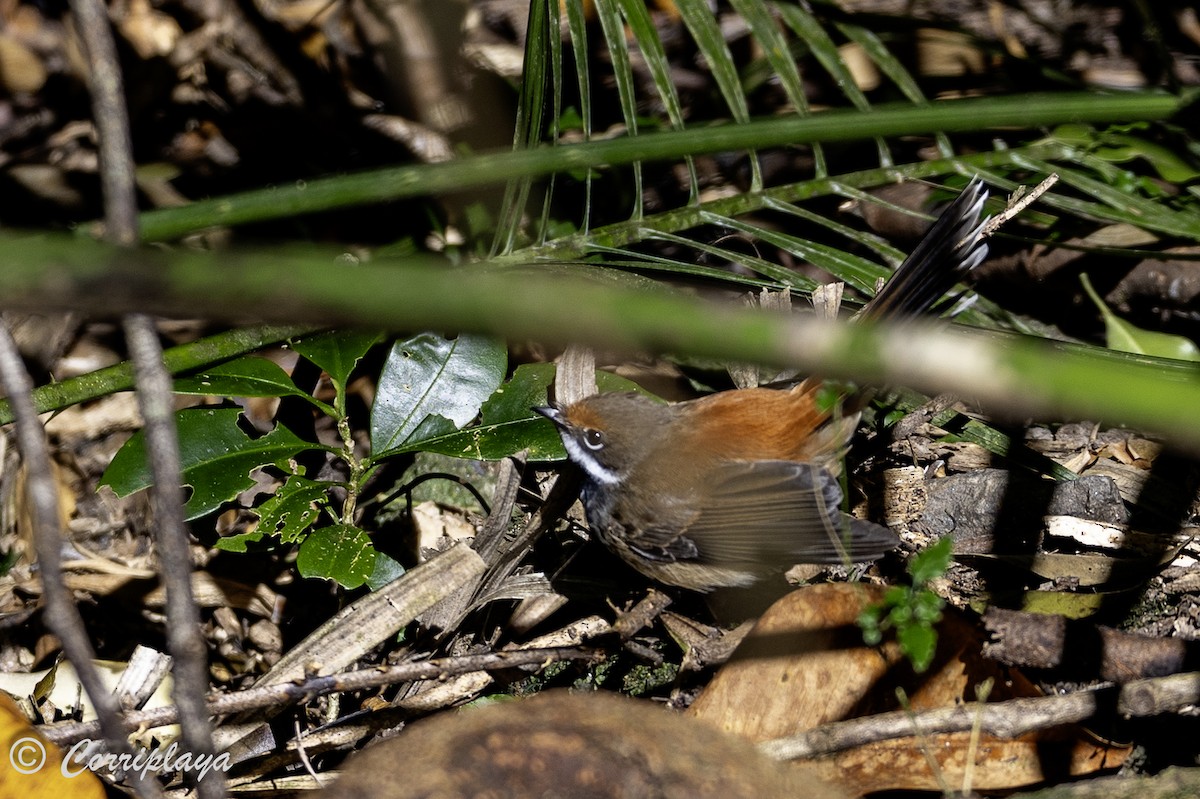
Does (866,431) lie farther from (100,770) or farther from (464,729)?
(100,770)

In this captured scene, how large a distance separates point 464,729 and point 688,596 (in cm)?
202

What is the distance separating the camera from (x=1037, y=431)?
4.32 m

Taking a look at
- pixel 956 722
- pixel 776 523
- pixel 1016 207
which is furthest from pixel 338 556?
pixel 1016 207

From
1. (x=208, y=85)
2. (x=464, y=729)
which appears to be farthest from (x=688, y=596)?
(x=208, y=85)

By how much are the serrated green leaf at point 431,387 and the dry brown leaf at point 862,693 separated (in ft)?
4.75

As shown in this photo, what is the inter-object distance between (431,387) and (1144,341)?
3143 mm

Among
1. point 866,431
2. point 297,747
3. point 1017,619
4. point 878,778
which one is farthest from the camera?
point 866,431

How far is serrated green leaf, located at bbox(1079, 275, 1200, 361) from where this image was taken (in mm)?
4668

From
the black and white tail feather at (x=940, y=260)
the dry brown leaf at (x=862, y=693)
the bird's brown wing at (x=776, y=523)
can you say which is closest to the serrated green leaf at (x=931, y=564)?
the dry brown leaf at (x=862, y=693)

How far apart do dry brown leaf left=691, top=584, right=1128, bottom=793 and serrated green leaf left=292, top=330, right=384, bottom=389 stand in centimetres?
177

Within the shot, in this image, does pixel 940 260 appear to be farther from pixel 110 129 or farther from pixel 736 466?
pixel 110 129

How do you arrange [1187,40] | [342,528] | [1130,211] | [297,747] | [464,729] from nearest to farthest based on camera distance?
[464,729] < [297,747] < [342,528] < [1130,211] < [1187,40]

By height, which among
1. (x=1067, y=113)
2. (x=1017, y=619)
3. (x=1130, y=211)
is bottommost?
(x=1017, y=619)

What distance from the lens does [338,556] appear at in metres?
3.52
